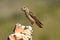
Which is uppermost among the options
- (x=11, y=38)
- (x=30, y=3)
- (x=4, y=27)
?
(x=30, y=3)

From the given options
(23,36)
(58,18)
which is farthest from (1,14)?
(23,36)

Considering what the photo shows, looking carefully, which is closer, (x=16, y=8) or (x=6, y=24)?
(x=6, y=24)

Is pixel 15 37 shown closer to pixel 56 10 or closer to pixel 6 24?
pixel 6 24

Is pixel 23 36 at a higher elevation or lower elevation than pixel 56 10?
lower

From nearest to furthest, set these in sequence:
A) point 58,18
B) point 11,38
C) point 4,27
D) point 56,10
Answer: point 11,38, point 4,27, point 58,18, point 56,10

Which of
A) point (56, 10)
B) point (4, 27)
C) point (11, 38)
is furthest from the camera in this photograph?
point (56, 10)

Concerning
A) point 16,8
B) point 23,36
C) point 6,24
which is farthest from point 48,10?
point 23,36
